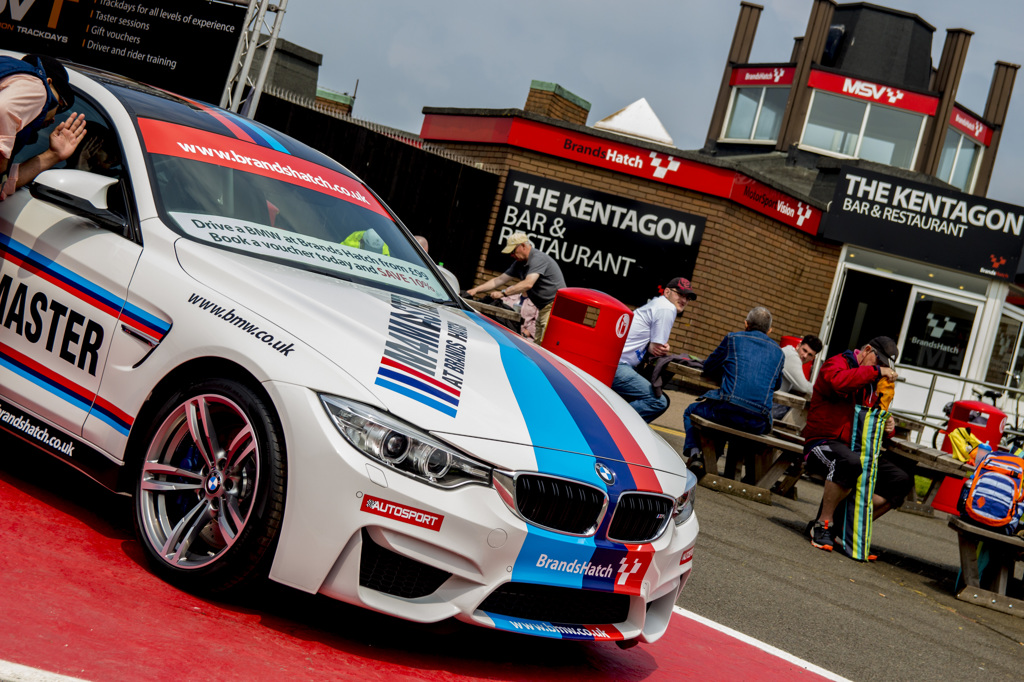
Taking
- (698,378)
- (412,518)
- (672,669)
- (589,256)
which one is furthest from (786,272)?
(412,518)

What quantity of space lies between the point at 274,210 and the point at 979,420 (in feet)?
41.3

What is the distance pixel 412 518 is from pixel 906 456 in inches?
248

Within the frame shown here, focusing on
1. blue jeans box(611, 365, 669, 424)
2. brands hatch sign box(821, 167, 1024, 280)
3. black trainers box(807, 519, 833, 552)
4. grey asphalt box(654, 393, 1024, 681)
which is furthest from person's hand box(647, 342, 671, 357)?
brands hatch sign box(821, 167, 1024, 280)

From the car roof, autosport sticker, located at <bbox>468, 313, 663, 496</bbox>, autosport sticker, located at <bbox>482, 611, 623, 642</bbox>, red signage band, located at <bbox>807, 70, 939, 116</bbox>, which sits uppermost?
red signage band, located at <bbox>807, 70, 939, 116</bbox>

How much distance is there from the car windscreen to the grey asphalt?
7.93 feet

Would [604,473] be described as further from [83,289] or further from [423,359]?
[83,289]

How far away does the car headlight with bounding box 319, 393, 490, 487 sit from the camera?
10.3ft

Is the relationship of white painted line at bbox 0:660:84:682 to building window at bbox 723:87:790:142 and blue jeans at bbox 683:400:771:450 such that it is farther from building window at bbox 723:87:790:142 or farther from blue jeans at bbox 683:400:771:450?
building window at bbox 723:87:790:142

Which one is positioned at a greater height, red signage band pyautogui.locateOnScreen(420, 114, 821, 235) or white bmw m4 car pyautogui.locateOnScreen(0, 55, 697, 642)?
red signage band pyautogui.locateOnScreen(420, 114, 821, 235)

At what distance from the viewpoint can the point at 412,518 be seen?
313 cm

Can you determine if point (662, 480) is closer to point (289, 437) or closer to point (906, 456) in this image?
point (289, 437)

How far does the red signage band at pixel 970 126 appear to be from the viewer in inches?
1122

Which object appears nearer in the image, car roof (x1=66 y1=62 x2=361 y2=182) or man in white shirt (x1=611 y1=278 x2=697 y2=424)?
car roof (x1=66 y1=62 x2=361 y2=182)

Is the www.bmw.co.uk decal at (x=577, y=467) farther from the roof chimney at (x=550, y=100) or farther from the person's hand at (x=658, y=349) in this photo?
the roof chimney at (x=550, y=100)
